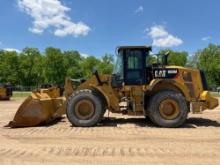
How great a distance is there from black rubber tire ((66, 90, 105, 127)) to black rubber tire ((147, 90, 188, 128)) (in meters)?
1.68

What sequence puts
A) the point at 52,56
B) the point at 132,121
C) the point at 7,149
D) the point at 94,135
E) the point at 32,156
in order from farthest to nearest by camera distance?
the point at 52,56 < the point at 132,121 < the point at 94,135 < the point at 7,149 < the point at 32,156

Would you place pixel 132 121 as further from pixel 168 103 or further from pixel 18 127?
pixel 18 127

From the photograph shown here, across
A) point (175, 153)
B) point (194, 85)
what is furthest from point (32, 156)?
point (194, 85)

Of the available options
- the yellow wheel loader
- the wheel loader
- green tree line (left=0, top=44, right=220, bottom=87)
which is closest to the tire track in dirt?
the wheel loader

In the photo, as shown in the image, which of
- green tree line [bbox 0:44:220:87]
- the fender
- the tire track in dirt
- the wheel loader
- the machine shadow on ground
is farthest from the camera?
green tree line [bbox 0:44:220:87]

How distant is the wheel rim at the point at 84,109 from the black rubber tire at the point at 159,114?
6.37ft

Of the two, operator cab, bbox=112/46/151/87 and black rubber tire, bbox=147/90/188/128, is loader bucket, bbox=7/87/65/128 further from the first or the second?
black rubber tire, bbox=147/90/188/128

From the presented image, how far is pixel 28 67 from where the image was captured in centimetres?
9212

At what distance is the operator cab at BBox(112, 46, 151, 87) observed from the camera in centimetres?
1441

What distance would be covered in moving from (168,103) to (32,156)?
6728mm

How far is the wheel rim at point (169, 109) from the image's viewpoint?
14.1 metres

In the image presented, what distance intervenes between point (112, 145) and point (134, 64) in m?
4.99

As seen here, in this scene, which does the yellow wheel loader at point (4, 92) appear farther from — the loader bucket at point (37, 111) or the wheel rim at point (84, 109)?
the wheel rim at point (84, 109)

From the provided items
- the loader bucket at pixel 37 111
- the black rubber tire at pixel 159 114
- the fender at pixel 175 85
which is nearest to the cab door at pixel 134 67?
the fender at pixel 175 85
